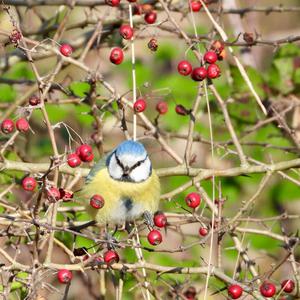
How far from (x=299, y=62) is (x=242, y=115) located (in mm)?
520

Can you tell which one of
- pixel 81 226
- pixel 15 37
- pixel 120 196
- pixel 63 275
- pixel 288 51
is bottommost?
pixel 120 196

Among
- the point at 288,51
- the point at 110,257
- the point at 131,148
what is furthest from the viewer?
the point at 288,51

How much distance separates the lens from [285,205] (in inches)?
231

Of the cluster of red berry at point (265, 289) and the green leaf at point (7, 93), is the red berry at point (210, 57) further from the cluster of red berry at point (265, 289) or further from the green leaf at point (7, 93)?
the green leaf at point (7, 93)

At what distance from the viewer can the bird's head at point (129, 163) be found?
3906 mm

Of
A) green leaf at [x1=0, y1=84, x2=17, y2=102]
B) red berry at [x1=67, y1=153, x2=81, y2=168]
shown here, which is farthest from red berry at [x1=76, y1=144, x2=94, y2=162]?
green leaf at [x1=0, y1=84, x2=17, y2=102]

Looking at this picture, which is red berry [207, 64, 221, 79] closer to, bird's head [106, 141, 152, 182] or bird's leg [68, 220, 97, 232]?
bird's head [106, 141, 152, 182]

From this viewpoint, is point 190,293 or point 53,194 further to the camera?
point 190,293

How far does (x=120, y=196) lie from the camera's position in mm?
4047

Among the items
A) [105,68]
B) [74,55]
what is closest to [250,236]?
[74,55]

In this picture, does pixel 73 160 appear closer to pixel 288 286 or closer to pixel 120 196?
pixel 120 196

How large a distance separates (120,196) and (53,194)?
1.27 m

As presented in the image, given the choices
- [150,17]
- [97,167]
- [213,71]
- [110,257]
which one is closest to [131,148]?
[97,167]

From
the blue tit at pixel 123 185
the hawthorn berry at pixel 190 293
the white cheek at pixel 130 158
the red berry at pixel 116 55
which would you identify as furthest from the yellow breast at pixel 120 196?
the red berry at pixel 116 55
